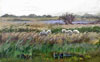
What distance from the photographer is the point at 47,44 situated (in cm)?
575

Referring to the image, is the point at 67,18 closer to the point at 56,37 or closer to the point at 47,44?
the point at 56,37

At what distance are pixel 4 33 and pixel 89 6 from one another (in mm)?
1883

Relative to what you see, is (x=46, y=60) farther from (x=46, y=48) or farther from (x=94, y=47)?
(x=94, y=47)

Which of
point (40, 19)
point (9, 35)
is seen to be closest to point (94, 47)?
point (40, 19)

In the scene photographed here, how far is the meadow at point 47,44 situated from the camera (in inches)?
224

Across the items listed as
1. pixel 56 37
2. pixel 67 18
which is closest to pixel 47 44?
pixel 56 37

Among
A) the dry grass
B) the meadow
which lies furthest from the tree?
the dry grass

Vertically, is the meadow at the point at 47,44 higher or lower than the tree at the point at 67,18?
lower

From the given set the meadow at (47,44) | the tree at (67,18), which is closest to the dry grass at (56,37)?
the meadow at (47,44)

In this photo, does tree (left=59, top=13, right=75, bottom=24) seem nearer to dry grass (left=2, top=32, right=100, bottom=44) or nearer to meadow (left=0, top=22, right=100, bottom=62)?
meadow (left=0, top=22, right=100, bottom=62)

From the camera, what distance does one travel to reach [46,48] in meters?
5.70

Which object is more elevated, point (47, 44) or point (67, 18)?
point (67, 18)

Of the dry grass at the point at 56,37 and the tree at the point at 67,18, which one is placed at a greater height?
the tree at the point at 67,18

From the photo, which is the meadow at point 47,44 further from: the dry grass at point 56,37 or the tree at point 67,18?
the tree at point 67,18
